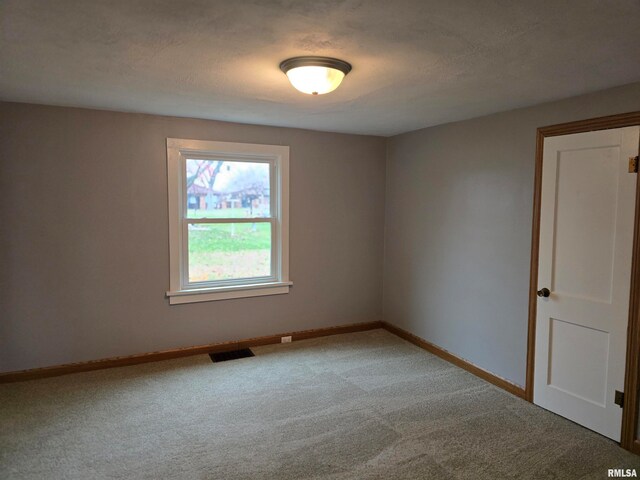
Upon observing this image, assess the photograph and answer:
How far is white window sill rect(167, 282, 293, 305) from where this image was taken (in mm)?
3973

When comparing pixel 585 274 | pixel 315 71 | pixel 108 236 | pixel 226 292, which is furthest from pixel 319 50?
pixel 226 292

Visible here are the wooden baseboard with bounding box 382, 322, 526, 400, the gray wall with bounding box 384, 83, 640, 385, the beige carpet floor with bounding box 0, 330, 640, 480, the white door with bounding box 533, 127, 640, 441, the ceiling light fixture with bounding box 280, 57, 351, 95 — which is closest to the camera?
the ceiling light fixture with bounding box 280, 57, 351, 95

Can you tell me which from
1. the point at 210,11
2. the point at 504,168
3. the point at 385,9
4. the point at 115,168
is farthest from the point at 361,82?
the point at 115,168

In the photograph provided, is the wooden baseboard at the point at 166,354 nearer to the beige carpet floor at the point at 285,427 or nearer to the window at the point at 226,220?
the beige carpet floor at the point at 285,427

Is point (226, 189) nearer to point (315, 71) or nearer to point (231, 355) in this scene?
point (231, 355)

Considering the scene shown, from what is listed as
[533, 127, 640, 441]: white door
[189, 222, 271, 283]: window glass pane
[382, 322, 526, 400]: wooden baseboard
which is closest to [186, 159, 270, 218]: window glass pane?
[189, 222, 271, 283]: window glass pane

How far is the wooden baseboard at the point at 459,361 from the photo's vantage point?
336 cm

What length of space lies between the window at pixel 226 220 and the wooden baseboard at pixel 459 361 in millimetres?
1381

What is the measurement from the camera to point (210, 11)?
1.66m

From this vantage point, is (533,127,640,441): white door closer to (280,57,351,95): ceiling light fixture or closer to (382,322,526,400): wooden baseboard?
(382,322,526,400): wooden baseboard

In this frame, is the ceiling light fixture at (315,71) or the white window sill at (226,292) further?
the white window sill at (226,292)

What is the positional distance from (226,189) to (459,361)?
2776 millimetres

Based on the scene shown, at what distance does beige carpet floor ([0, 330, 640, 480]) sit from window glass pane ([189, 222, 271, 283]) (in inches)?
35.3

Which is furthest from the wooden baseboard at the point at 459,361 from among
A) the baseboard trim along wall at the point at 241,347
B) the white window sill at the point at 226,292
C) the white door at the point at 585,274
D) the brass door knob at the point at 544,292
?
the white window sill at the point at 226,292
